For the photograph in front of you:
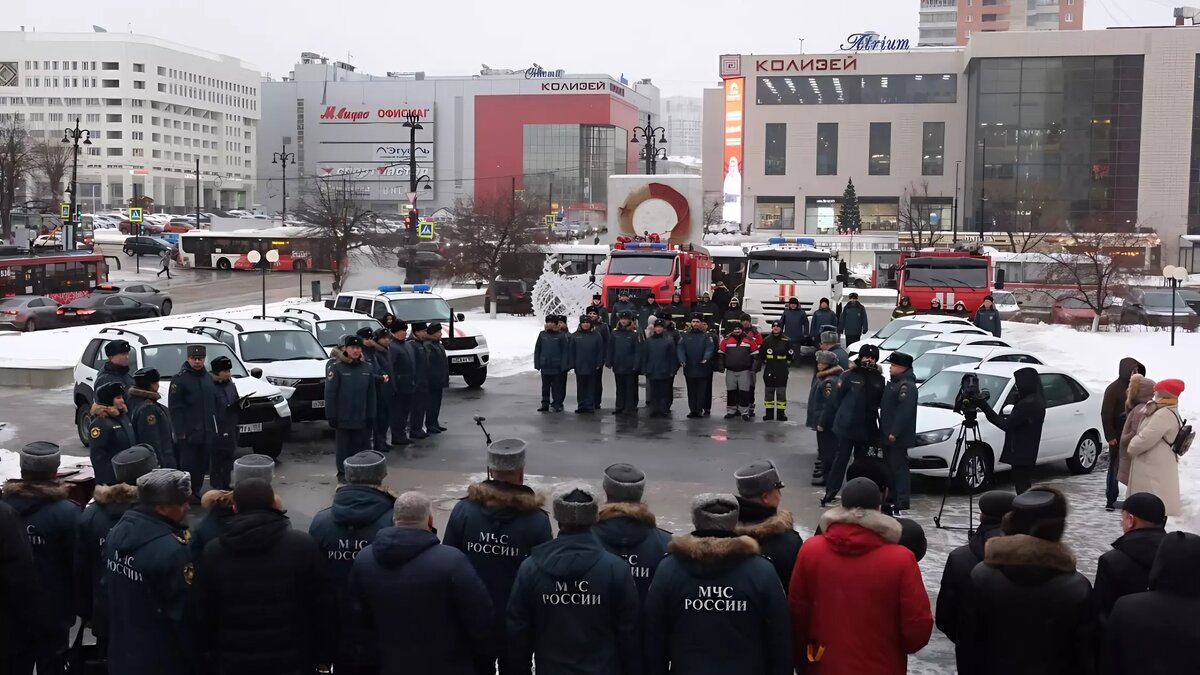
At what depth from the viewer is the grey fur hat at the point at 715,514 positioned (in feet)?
16.3

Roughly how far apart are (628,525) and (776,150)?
3702 inches

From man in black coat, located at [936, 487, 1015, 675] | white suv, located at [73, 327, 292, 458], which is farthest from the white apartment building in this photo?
man in black coat, located at [936, 487, 1015, 675]

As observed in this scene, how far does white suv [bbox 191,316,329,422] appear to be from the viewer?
17.2 meters

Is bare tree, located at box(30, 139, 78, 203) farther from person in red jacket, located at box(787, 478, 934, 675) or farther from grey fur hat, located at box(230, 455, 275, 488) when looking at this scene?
person in red jacket, located at box(787, 478, 934, 675)

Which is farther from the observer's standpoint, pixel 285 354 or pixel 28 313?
pixel 28 313

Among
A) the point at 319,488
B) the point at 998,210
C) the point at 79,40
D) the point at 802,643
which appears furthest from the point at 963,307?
the point at 79,40

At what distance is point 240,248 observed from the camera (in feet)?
233

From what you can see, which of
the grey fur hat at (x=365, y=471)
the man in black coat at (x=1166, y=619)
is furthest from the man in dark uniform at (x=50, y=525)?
the man in black coat at (x=1166, y=619)

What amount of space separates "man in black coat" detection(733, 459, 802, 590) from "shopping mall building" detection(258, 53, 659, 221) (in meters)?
141

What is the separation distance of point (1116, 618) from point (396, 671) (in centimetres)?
311

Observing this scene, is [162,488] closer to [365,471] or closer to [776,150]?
[365,471]

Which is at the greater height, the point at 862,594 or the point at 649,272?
the point at 649,272

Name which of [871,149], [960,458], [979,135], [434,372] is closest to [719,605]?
[960,458]

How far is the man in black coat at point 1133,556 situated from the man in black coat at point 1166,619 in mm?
486
